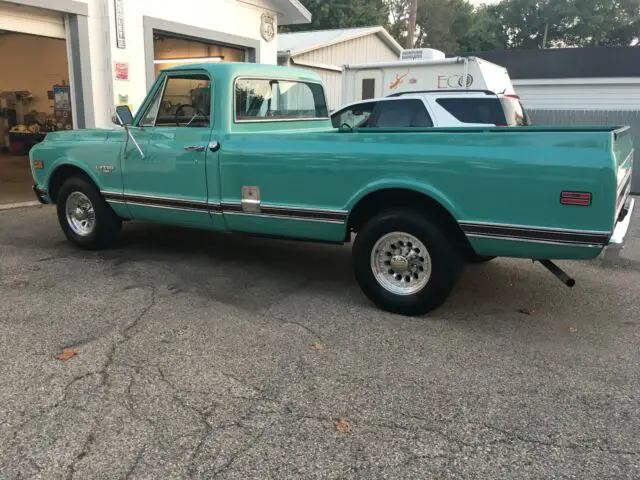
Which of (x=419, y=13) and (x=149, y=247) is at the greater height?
(x=419, y=13)

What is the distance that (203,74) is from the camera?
17.7 ft

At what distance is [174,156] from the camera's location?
540 centimetres

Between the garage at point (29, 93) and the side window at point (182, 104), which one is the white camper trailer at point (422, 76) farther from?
the garage at point (29, 93)

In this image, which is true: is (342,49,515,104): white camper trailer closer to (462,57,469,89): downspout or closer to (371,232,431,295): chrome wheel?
(462,57,469,89): downspout

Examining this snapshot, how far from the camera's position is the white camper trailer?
36.5 feet

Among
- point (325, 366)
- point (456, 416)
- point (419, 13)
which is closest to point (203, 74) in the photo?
point (325, 366)

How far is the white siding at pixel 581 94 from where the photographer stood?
62.2 feet

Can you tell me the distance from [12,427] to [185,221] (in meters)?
2.85

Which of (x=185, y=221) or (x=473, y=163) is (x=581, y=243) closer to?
(x=473, y=163)

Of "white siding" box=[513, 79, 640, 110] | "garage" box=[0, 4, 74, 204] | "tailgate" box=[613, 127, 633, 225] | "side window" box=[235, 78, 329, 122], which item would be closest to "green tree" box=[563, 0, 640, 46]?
"white siding" box=[513, 79, 640, 110]

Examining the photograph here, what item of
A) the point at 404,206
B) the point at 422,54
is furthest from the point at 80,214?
the point at 422,54

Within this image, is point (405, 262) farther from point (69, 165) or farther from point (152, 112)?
point (69, 165)

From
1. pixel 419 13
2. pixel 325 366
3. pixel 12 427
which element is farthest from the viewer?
pixel 419 13

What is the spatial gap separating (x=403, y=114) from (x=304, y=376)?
662cm
